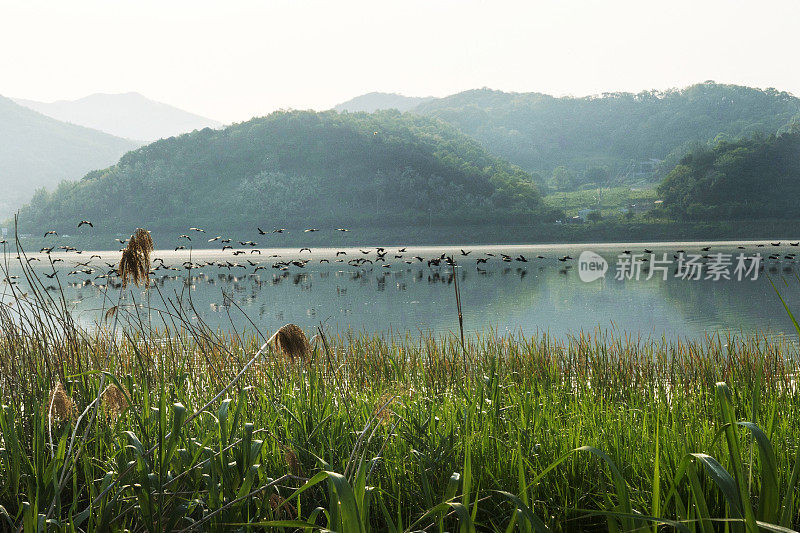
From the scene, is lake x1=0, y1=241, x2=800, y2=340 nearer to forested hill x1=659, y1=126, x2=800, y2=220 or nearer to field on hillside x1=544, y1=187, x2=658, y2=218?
forested hill x1=659, y1=126, x2=800, y2=220

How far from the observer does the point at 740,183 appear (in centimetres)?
8819

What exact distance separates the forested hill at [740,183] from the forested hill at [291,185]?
705 inches

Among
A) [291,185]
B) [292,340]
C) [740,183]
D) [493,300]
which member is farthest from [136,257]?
[291,185]

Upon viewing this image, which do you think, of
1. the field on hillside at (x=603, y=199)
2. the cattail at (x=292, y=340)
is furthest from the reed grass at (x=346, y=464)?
the field on hillside at (x=603, y=199)

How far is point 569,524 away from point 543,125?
677 ft

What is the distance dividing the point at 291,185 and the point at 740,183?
2545 inches

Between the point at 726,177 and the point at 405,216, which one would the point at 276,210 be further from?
the point at 726,177

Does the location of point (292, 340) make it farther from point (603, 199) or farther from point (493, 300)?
point (603, 199)

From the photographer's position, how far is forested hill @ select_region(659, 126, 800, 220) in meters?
83.2

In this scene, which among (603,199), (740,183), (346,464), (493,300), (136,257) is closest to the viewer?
(346,464)

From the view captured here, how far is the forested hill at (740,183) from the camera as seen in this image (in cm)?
8319

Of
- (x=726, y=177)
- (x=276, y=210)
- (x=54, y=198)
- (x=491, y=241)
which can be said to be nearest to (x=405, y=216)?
(x=491, y=241)

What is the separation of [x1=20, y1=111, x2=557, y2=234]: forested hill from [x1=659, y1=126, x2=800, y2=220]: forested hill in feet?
58.8

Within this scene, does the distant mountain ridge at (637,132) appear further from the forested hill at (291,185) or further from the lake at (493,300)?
the lake at (493,300)
